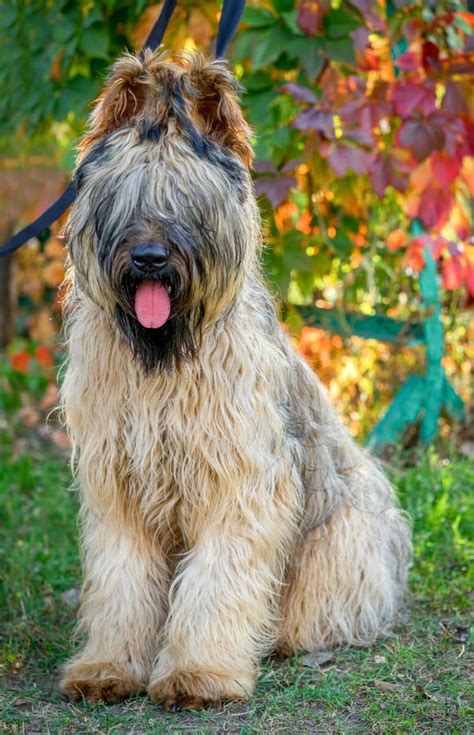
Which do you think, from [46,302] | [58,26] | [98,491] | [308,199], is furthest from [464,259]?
[46,302]

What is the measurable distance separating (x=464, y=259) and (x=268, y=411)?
2389 millimetres

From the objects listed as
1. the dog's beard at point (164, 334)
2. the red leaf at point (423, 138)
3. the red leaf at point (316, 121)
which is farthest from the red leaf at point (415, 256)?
the dog's beard at point (164, 334)

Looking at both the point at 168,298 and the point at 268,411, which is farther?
the point at 268,411

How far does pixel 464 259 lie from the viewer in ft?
18.4

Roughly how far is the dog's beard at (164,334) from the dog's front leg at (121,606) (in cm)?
59

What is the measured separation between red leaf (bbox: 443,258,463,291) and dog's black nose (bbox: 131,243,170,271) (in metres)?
2.77

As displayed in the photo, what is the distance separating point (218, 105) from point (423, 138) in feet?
6.91

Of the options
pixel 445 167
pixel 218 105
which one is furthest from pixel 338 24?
pixel 218 105

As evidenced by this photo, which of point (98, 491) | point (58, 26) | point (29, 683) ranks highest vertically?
point (58, 26)

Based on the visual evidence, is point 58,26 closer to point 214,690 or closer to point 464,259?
point 464,259

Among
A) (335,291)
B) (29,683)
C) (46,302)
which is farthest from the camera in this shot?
(46,302)

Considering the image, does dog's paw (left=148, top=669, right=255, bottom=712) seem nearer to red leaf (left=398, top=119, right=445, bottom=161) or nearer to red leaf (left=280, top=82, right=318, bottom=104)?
red leaf (left=280, top=82, right=318, bottom=104)

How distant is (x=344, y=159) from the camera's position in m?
5.08

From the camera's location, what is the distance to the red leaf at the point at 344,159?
505cm
